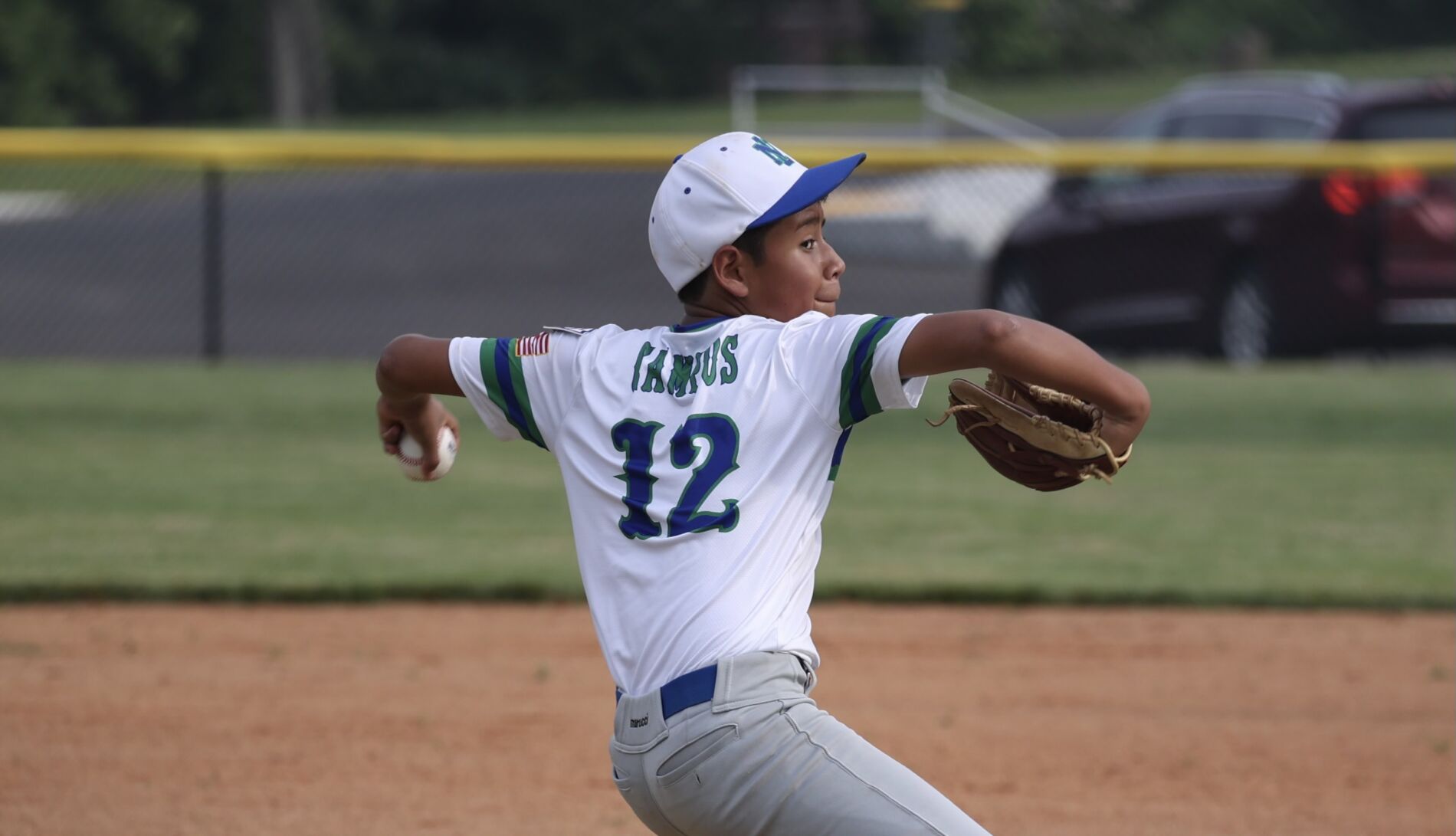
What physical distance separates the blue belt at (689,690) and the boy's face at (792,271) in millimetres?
596

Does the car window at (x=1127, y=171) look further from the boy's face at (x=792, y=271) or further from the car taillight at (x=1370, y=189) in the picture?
the boy's face at (x=792, y=271)

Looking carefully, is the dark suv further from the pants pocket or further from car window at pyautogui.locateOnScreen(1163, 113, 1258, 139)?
the pants pocket

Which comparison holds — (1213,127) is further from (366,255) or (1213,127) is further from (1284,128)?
(366,255)

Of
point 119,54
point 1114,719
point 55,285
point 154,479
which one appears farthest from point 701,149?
point 119,54

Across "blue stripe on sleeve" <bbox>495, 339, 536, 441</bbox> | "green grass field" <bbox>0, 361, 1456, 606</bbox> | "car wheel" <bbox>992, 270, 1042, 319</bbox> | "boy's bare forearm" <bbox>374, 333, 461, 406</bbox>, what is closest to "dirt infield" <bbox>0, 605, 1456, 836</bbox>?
"green grass field" <bbox>0, 361, 1456, 606</bbox>

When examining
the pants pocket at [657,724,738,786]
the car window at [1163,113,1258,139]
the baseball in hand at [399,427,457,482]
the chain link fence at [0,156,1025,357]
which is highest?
the baseball in hand at [399,427,457,482]

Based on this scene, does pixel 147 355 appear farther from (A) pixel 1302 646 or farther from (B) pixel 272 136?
(A) pixel 1302 646

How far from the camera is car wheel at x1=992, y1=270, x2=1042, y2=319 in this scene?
13414 mm

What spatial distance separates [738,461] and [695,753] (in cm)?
44

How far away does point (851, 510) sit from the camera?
854 cm

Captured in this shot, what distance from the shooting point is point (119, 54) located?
3631 centimetres

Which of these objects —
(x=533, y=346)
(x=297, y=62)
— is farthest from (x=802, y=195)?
(x=297, y=62)

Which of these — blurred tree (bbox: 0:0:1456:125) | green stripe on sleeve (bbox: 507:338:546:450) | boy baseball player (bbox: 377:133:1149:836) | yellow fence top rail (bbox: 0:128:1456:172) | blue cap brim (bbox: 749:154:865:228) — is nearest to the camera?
boy baseball player (bbox: 377:133:1149:836)

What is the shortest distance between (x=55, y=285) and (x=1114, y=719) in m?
13.7
